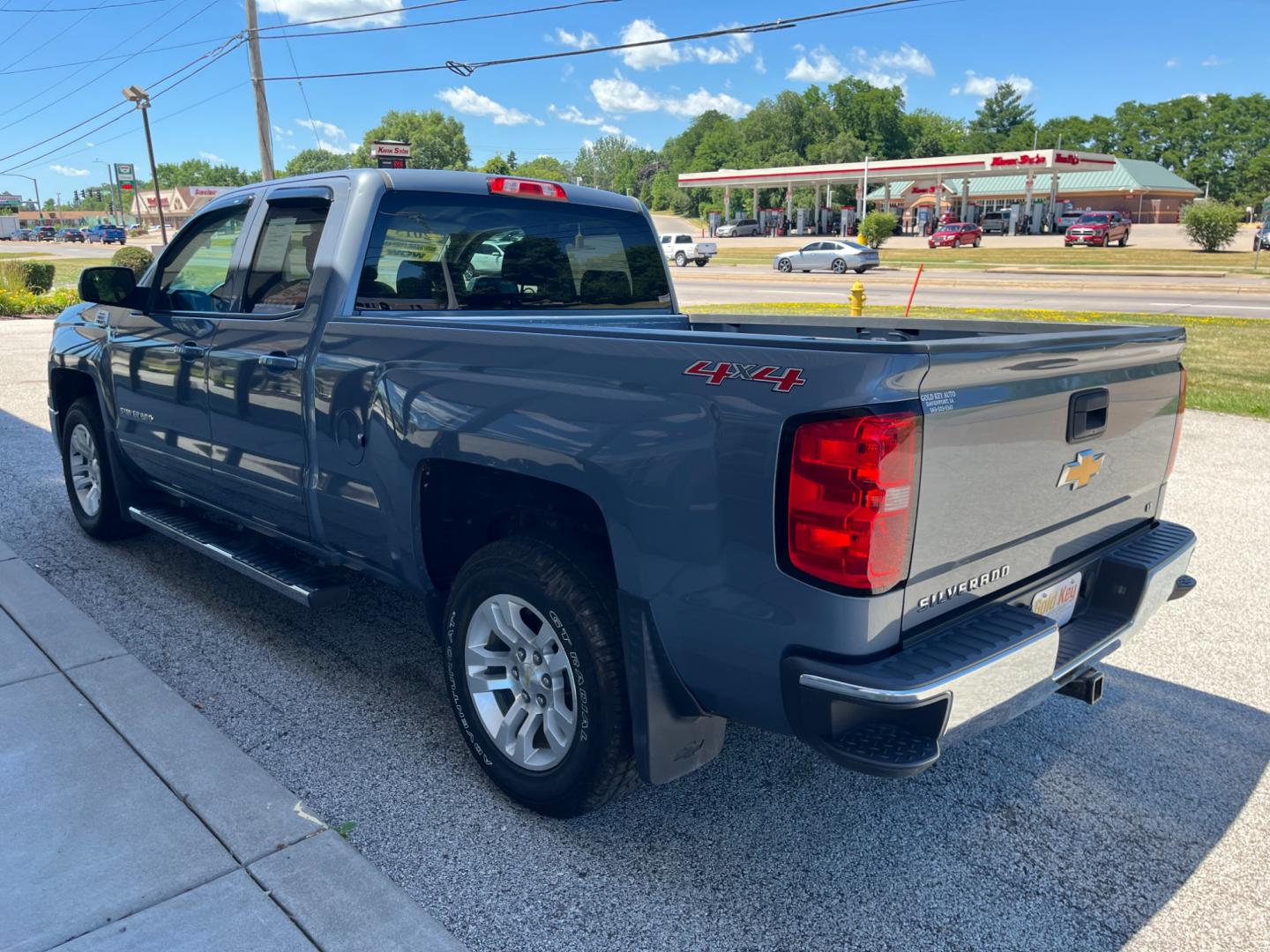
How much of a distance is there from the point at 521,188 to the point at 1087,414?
99.7 inches

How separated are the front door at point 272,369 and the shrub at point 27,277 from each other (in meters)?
25.2

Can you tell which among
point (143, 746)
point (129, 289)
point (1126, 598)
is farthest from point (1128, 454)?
point (129, 289)

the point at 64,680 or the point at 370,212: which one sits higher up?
the point at 370,212

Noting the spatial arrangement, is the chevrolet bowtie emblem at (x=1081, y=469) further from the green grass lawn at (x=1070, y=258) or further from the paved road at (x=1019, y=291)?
the green grass lawn at (x=1070, y=258)

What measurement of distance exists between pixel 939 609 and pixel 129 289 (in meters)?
4.36

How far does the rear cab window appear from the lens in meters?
3.84

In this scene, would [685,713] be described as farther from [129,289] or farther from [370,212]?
[129,289]

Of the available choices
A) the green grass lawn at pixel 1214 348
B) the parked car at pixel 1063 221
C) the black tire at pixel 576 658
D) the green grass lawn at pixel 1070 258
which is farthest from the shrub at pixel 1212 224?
the black tire at pixel 576 658

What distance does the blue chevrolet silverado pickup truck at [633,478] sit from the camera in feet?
7.49

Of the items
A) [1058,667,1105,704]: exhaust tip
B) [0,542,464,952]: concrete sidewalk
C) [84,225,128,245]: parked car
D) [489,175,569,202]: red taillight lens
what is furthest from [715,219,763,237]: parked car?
[1058,667,1105,704]: exhaust tip

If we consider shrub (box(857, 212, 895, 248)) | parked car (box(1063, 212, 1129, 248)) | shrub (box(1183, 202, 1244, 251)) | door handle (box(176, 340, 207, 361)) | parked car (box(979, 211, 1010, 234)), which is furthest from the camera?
parked car (box(979, 211, 1010, 234))

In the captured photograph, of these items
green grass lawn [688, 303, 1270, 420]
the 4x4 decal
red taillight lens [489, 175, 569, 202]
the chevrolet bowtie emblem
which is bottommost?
green grass lawn [688, 303, 1270, 420]

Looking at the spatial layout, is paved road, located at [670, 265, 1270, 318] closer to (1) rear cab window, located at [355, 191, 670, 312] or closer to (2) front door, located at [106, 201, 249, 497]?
(1) rear cab window, located at [355, 191, 670, 312]

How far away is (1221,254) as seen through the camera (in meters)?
45.0
